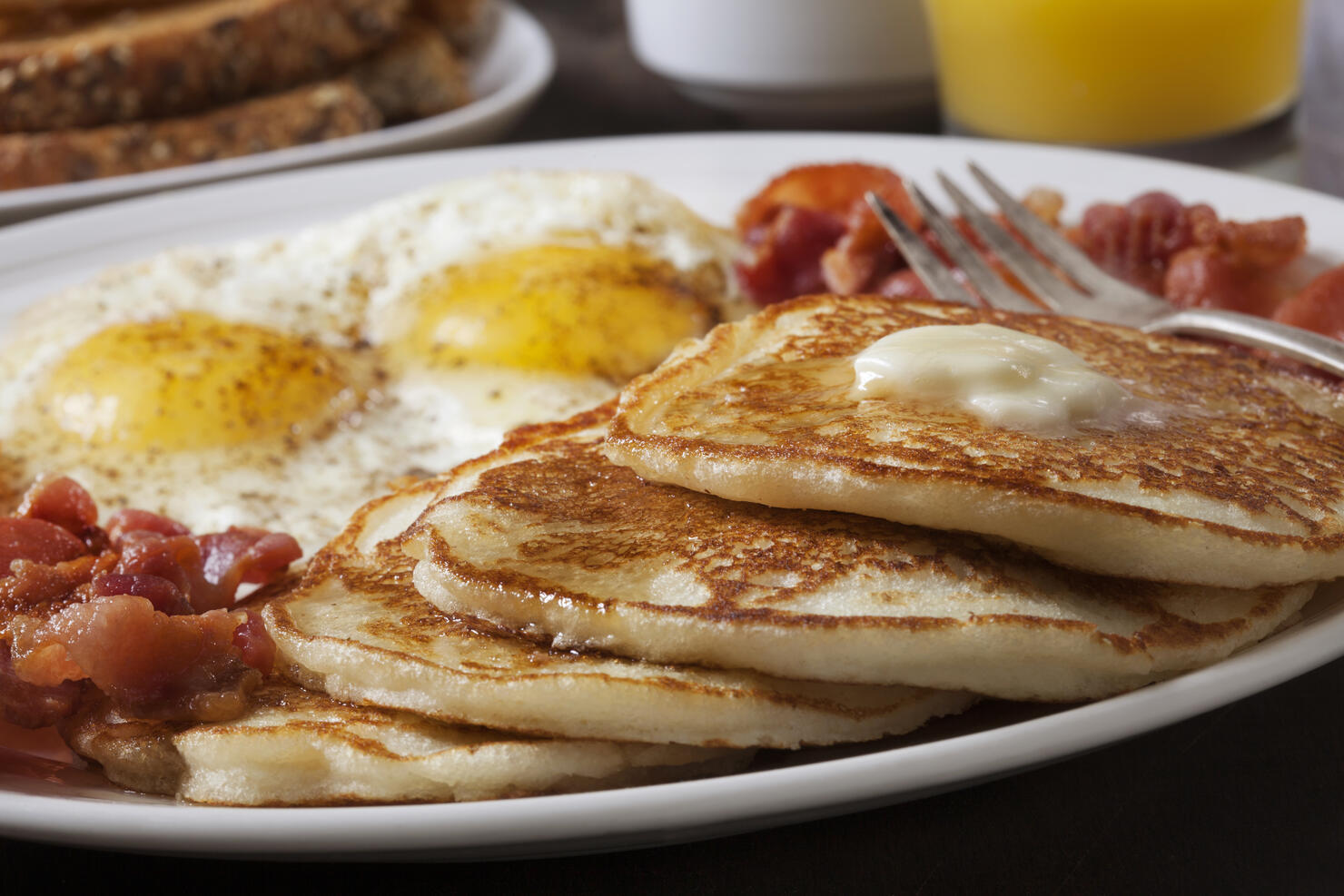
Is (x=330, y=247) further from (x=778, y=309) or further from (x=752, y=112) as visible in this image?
(x=752, y=112)

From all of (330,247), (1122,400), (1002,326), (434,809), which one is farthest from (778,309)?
(330,247)

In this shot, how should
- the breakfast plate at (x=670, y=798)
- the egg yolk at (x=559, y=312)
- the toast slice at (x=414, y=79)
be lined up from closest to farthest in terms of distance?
the breakfast plate at (x=670, y=798)
the egg yolk at (x=559, y=312)
the toast slice at (x=414, y=79)

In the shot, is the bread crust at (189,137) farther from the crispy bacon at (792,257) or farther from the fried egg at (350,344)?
the crispy bacon at (792,257)

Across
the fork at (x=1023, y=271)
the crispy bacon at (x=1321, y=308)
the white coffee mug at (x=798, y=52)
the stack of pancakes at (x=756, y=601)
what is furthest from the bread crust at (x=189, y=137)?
the crispy bacon at (x=1321, y=308)

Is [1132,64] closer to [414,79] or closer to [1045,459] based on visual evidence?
[1045,459]

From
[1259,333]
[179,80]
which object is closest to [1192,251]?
[1259,333]
